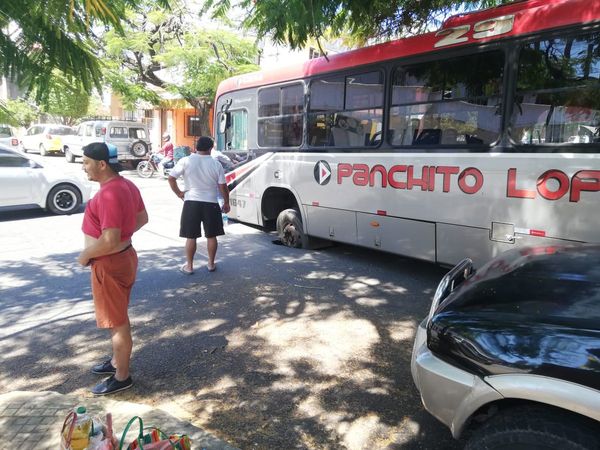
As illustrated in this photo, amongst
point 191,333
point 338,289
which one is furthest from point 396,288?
point 191,333

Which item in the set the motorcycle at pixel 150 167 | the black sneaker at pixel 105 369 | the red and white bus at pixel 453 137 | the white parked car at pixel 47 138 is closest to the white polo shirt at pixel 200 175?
the red and white bus at pixel 453 137

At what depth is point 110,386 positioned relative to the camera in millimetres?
3379

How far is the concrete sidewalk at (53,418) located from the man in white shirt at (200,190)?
2.83 meters

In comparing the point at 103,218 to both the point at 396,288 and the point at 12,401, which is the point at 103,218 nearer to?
the point at 12,401

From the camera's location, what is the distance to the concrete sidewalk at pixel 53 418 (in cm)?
279

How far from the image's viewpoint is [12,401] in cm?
321

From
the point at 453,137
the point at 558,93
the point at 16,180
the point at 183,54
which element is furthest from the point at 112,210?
the point at 183,54

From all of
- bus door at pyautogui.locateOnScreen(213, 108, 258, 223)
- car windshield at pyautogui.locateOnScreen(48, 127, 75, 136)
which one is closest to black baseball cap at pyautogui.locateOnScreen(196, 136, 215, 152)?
bus door at pyautogui.locateOnScreen(213, 108, 258, 223)

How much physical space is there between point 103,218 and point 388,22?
5457 millimetres

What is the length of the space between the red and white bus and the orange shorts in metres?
3.52

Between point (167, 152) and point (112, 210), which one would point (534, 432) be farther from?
point (167, 152)

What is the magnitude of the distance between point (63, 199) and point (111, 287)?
8.04m

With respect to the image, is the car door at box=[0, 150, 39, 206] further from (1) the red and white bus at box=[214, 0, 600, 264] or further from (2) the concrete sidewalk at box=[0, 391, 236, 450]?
(2) the concrete sidewalk at box=[0, 391, 236, 450]

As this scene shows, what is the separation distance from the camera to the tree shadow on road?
10.3 ft
